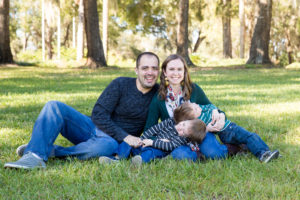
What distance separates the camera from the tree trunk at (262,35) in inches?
773

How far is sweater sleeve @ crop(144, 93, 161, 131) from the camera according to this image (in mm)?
4141

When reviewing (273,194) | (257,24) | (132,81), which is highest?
(257,24)

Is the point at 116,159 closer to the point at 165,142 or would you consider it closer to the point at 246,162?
the point at 165,142

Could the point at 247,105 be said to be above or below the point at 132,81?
below

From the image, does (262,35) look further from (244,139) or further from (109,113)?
(109,113)

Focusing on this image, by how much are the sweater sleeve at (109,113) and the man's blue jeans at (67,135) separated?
75 millimetres

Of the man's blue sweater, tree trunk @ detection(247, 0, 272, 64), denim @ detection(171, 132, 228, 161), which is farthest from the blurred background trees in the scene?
denim @ detection(171, 132, 228, 161)

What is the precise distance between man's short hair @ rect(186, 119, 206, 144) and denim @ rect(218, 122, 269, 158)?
444 mm

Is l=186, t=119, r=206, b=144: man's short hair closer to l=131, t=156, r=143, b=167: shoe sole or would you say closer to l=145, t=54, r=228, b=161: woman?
l=145, t=54, r=228, b=161: woman

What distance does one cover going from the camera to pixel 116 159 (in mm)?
3887

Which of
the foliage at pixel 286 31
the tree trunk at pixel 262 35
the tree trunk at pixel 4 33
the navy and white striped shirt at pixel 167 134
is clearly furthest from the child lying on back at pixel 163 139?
the foliage at pixel 286 31

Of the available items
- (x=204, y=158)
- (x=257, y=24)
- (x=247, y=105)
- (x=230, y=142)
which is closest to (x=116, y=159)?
(x=204, y=158)

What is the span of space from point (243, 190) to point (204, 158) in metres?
1.04

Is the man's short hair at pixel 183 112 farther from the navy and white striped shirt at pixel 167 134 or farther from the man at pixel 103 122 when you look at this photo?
the man at pixel 103 122
